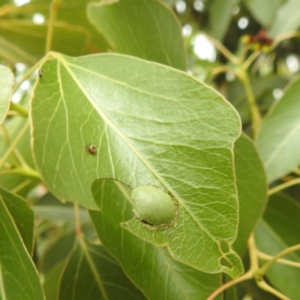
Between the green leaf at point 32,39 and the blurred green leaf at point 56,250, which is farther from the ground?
the green leaf at point 32,39

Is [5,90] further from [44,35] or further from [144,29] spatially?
[44,35]

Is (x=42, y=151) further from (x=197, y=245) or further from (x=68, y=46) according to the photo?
(x=68, y=46)

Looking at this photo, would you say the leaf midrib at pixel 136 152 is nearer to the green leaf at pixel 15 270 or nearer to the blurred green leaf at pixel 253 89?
the green leaf at pixel 15 270

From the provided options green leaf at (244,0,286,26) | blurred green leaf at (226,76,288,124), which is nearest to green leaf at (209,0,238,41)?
green leaf at (244,0,286,26)

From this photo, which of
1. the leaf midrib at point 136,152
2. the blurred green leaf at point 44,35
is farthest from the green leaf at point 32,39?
the leaf midrib at point 136,152

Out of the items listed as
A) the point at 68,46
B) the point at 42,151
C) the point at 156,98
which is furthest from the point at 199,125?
the point at 68,46
